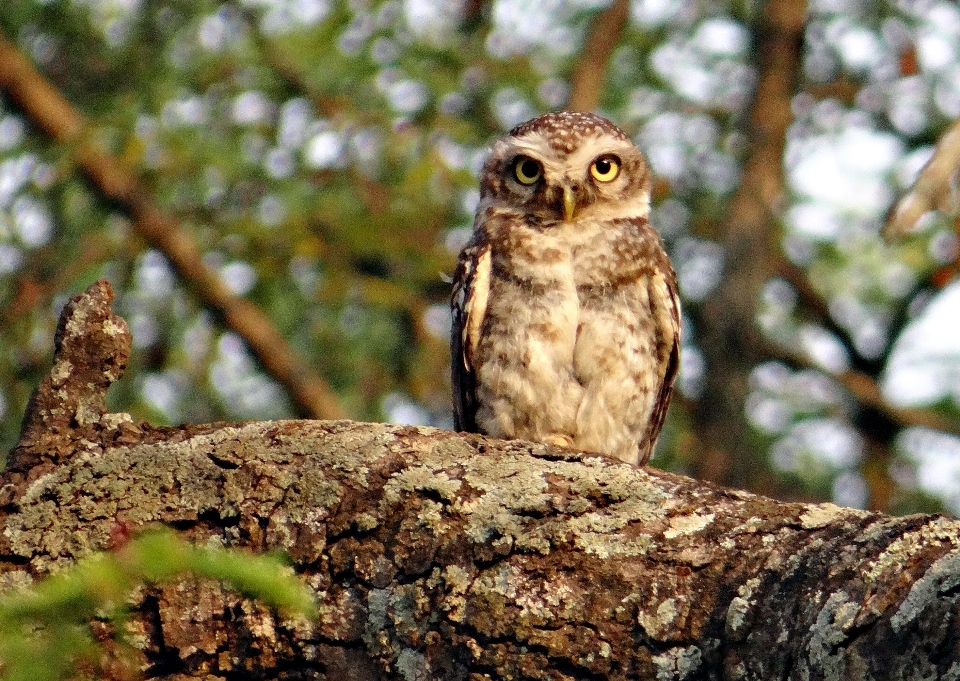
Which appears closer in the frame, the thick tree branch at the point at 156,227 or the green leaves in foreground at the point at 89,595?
the green leaves in foreground at the point at 89,595

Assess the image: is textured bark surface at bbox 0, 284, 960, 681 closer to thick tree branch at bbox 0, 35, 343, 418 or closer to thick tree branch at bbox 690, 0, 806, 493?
thick tree branch at bbox 0, 35, 343, 418

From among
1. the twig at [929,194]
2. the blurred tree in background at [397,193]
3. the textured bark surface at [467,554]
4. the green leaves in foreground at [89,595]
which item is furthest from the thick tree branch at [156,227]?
the green leaves in foreground at [89,595]

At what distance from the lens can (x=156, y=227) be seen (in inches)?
224

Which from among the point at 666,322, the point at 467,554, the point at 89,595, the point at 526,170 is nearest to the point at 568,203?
the point at 526,170

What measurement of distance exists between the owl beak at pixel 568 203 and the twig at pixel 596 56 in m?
1.55

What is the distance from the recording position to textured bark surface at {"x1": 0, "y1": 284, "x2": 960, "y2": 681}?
1845 mm

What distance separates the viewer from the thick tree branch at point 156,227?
18.5ft

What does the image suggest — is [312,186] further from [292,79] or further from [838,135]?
[838,135]

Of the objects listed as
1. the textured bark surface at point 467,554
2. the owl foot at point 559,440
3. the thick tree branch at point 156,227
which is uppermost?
the thick tree branch at point 156,227

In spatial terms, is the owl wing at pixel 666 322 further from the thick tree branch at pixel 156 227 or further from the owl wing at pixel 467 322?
the thick tree branch at pixel 156 227

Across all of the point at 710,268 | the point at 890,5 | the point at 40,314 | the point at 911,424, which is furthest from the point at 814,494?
the point at 40,314

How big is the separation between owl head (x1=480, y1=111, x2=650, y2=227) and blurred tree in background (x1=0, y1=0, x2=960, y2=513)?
82 cm

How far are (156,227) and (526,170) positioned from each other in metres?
1.87

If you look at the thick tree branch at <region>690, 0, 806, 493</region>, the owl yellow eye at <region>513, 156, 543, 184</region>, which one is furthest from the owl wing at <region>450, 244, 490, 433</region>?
the thick tree branch at <region>690, 0, 806, 493</region>
